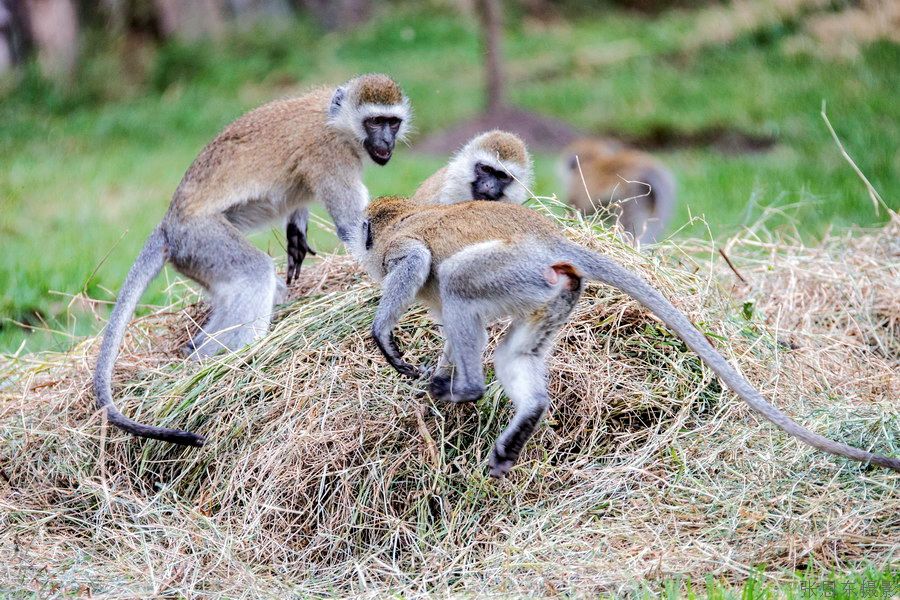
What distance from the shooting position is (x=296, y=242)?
640 cm

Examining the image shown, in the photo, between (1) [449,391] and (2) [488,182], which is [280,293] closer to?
(2) [488,182]

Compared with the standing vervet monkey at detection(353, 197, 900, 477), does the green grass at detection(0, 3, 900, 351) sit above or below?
Answer: below

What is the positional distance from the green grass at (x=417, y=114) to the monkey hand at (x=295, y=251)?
139 cm

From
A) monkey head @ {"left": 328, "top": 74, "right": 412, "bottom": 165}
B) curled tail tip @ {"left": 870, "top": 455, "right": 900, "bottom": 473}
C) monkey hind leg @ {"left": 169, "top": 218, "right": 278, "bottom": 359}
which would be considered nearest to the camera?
curled tail tip @ {"left": 870, "top": 455, "right": 900, "bottom": 473}

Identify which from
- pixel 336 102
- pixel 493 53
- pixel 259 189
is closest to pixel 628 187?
pixel 336 102

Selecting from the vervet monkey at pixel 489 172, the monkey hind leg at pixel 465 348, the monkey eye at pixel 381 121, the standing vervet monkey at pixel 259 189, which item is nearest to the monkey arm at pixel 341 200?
the standing vervet monkey at pixel 259 189

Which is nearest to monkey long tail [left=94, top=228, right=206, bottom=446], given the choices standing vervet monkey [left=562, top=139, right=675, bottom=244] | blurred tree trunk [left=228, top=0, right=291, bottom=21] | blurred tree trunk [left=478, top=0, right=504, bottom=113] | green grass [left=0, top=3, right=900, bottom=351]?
green grass [left=0, top=3, right=900, bottom=351]

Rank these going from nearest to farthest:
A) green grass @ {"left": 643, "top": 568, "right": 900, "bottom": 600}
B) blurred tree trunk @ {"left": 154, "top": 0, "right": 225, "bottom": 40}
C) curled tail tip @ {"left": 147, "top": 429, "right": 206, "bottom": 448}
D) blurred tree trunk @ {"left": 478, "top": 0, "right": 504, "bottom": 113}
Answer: green grass @ {"left": 643, "top": 568, "right": 900, "bottom": 600}, curled tail tip @ {"left": 147, "top": 429, "right": 206, "bottom": 448}, blurred tree trunk @ {"left": 478, "top": 0, "right": 504, "bottom": 113}, blurred tree trunk @ {"left": 154, "top": 0, "right": 225, "bottom": 40}

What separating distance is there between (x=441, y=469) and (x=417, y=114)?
10.1m

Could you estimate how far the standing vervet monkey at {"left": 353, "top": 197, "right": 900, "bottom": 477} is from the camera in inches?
171

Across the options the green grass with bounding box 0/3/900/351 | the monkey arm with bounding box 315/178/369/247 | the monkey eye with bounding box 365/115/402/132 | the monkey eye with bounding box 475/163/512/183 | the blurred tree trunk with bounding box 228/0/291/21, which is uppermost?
the monkey eye with bounding box 365/115/402/132

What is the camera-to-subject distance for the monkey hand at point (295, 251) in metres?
6.34

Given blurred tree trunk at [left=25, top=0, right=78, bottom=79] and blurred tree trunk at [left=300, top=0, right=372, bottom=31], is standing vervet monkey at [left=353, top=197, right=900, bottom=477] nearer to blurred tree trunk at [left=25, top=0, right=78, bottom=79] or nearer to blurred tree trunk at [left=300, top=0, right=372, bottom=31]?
blurred tree trunk at [left=25, top=0, right=78, bottom=79]

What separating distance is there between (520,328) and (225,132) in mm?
2786
